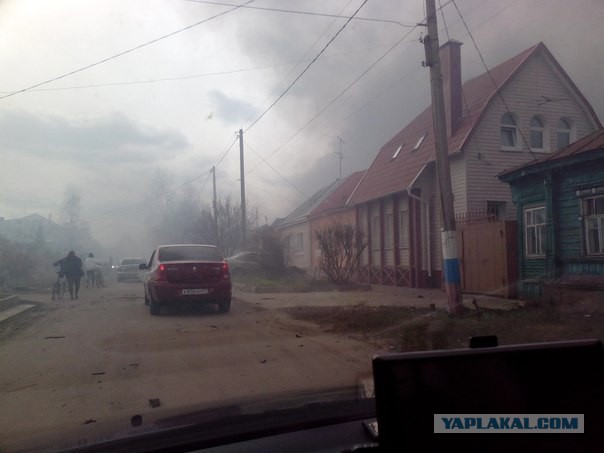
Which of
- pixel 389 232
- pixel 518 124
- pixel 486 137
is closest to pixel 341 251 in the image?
pixel 389 232

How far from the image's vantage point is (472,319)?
9.45 m

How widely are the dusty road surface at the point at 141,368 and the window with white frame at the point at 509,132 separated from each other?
10502 mm

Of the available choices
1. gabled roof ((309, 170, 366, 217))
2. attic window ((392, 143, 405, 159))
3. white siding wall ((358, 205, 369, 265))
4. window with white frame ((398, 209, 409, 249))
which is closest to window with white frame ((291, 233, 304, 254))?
gabled roof ((309, 170, 366, 217))

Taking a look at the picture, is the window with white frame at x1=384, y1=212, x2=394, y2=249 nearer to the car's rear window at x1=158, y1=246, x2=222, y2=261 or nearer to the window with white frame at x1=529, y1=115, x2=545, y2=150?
the window with white frame at x1=529, y1=115, x2=545, y2=150

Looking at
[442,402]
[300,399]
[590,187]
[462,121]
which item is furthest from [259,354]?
[462,121]

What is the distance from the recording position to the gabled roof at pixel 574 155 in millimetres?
10922

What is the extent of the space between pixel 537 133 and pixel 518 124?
901mm

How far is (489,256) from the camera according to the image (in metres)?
14.0

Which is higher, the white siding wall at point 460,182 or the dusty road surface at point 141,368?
the white siding wall at point 460,182

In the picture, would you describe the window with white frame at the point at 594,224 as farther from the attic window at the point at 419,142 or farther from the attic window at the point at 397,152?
the attic window at the point at 397,152

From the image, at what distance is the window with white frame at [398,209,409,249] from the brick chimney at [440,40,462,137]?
3556mm

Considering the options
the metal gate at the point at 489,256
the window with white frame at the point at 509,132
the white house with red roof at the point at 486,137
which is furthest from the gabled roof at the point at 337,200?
the metal gate at the point at 489,256

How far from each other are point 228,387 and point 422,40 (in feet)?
27.9

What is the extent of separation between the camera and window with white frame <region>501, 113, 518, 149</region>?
17.0 m
